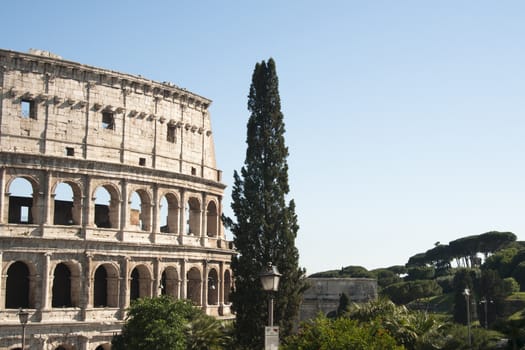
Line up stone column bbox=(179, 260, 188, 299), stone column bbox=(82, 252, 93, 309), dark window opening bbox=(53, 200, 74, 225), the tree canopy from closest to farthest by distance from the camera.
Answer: the tree canopy < stone column bbox=(82, 252, 93, 309) < dark window opening bbox=(53, 200, 74, 225) < stone column bbox=(179, 260, 188, 299)

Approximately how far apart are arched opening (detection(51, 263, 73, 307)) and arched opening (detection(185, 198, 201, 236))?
8.11 m

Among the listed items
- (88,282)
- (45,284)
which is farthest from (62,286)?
(45,284)

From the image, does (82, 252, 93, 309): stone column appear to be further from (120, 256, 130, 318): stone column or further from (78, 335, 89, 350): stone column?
(120, 256, 130, 318): stone column

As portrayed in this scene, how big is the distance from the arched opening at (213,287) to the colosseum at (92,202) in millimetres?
221

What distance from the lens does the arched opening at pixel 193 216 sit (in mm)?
44562

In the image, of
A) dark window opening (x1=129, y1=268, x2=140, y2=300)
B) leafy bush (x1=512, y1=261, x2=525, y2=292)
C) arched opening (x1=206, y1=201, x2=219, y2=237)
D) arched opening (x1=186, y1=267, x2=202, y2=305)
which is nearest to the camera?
dark window opening (x1=129, y1=268, x2=140, y2=300)

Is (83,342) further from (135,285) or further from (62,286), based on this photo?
(135,285)

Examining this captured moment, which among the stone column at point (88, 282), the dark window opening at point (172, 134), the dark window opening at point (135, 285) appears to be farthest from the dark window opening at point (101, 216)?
the dark window opening at point (172, 134)

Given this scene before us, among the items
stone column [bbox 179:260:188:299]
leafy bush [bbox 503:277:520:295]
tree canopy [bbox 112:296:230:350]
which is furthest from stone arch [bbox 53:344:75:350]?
leafy bush [bbox 503:277:520:295]

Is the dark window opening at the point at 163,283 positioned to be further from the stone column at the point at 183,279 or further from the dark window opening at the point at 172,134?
the dark window opening at the point at 172,134

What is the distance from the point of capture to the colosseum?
36.3 metres

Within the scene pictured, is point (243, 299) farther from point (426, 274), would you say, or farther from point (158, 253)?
point (426, 274)

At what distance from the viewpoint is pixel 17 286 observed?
124 ft

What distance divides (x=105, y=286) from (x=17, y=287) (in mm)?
4704
